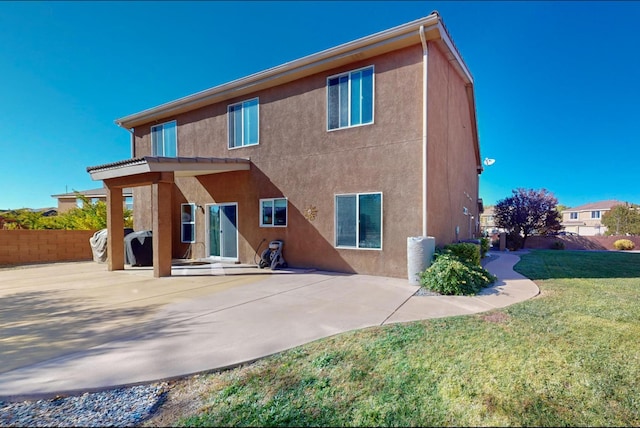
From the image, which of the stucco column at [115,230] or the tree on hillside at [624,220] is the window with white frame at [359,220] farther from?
the tree on hillside at [624,220]

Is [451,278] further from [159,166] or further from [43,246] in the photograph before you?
[43,246]

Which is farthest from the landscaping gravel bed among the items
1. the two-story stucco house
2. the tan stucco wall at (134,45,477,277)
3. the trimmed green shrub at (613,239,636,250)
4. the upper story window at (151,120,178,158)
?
the trimmed green shrub at (613,239,636,250)

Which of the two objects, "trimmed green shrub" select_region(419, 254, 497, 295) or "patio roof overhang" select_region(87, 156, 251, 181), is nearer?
"trimmed green shrub" select_region(419, 254, 497, 295)

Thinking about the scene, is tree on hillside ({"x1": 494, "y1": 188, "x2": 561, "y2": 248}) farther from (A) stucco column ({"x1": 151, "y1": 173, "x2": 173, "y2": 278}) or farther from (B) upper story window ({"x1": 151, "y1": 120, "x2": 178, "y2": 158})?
(B) upper story window ({"x1": 151, "y1": 120, "x2": 178, "y2": 158})

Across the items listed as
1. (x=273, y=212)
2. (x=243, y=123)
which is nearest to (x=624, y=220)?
(x=273, y=212)

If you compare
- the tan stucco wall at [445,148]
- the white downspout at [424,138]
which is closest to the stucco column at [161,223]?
the white downspout at [424,138]

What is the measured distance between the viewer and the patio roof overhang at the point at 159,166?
27.6ft

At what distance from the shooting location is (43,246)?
1271cm

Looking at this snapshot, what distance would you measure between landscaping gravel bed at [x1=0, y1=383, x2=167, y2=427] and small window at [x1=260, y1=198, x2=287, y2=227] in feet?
24.7

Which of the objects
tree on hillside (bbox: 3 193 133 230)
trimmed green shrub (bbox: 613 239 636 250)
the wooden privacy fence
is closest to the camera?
the wooden privacy fence

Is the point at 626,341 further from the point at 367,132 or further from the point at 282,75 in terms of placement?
the point at 282,75

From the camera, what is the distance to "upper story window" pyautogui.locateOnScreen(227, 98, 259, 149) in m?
11.0

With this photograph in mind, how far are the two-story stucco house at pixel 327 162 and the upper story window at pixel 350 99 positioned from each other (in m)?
0.03

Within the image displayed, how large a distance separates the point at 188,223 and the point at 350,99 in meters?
8.64
